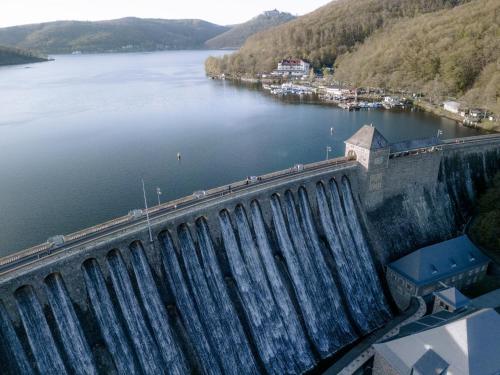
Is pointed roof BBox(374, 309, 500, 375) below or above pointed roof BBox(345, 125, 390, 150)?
below

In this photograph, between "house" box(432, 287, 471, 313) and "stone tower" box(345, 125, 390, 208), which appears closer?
"house" box(432, 287, 471, 313)

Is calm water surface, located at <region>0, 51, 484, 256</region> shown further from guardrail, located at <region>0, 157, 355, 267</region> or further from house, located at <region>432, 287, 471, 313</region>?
house, located at <region>432, 287, 471, 313</region>

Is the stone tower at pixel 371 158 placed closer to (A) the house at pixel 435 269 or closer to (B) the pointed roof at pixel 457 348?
(A) the house at pixel 435 269

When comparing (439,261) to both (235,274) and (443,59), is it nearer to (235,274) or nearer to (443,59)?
(235,274)

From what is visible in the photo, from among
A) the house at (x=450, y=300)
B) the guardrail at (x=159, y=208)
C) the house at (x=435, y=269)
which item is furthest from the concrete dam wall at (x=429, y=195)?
the house at (x=450, y=300)

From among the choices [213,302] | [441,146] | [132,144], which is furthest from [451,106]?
[213,302]

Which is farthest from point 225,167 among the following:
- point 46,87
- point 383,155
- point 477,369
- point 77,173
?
point 46,87

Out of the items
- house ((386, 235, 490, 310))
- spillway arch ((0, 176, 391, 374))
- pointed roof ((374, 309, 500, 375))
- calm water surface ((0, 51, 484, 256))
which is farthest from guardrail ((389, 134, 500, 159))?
calm water surface ((0, 51, 484, 256))
